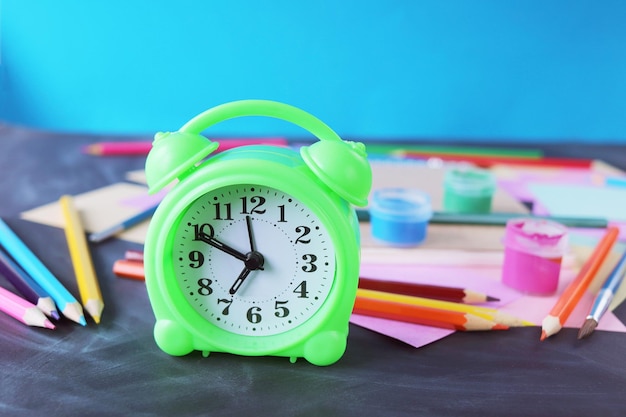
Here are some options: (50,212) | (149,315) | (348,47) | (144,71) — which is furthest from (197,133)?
(144,71)

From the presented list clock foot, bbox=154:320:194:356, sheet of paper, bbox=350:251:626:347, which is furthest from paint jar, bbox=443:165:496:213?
clock foot, bbox=154:320:194:356

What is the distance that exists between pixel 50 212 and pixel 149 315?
35cm

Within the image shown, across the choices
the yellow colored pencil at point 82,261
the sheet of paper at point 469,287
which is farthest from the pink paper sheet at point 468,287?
the yellow colored pencil at point 82,261

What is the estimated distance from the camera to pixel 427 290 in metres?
0.64

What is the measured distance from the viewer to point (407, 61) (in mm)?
1923

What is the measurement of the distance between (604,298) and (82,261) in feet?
1.78

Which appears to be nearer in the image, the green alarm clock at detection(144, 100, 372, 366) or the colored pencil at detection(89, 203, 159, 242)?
→ the green alarm clock at detection(144, 100, 372, 366)

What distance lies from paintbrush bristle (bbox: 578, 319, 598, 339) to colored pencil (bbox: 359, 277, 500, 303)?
0.28 ft

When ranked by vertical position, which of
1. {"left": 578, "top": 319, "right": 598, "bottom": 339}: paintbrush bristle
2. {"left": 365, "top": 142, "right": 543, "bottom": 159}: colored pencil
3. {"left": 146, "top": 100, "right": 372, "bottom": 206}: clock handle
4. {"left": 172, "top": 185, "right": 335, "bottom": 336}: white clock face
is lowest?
{"left": 365, "top": 142, "right": 543, "bottom": 159}: colored pencil

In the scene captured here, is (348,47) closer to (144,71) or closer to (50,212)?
(144,71)

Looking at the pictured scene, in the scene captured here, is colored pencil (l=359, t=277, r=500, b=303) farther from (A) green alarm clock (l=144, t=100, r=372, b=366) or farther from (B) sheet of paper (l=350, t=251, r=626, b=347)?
(A) green alarm clock (l=144, t=100, r=372, b=366)

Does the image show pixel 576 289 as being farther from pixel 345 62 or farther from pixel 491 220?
pixel 345 62

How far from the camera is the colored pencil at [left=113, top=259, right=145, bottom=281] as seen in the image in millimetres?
685

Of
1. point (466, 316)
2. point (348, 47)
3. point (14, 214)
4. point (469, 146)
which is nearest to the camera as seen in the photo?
point (466, 316)
